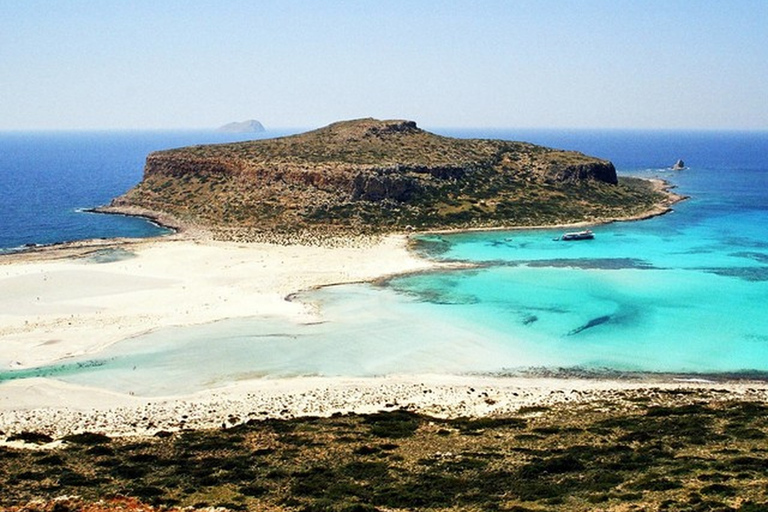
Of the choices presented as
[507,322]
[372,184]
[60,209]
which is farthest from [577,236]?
[60,209]

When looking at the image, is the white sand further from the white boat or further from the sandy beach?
the white boat

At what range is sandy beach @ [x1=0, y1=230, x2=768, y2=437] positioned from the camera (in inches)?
1426

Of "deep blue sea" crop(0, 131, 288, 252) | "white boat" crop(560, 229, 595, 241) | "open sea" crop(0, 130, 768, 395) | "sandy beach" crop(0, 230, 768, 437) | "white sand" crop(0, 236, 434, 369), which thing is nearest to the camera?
"sandy beach" crop(0, 230, 768, 437)

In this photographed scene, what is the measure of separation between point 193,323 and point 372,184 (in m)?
48.1

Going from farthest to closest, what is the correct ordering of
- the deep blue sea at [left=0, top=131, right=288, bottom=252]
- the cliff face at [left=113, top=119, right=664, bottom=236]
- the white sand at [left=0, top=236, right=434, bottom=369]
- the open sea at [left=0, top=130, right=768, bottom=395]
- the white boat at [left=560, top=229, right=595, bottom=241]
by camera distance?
the cliff face at [left=113, top=119, right=664, bottom=236] < the deep blue sea at [left=0, top=131, right=288, bottom=252] < the white boat at [left=560, top=229, right=595, bottom=241] < the white sand at [left=0, top=236, right=434, bottom=369] < the open sea at [left=0, top=130, right=768, bottom=395]

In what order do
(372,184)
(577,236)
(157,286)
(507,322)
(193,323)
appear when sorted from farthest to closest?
(372,184) < (577,236) < (157,286) < (507,322) < (193,323)

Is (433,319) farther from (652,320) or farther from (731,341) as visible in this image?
(731,341)

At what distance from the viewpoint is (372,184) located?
9512cm

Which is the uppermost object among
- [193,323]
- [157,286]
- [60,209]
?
[60,209]

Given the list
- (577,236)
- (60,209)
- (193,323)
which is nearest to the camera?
(193,323)

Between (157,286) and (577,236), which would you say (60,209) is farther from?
(577,236)

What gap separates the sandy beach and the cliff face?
12182mm

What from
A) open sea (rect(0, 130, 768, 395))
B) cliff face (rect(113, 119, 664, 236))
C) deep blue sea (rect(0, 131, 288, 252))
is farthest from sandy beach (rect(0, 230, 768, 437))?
cliff face (rect(113, 119, 664, 236))

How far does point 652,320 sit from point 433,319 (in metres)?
17.0
